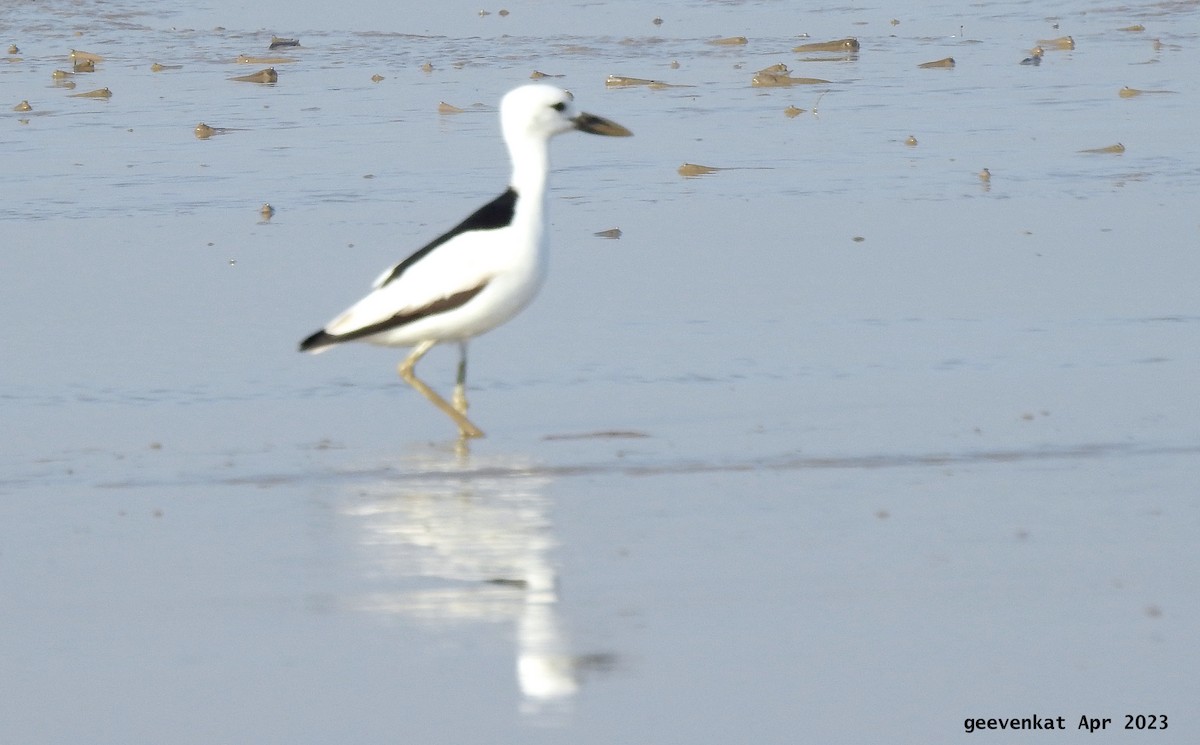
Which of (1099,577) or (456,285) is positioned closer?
(1099,577)

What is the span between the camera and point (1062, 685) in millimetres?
4297

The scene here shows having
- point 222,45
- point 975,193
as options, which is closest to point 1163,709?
point 975,193

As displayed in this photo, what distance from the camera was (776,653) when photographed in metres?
4.53

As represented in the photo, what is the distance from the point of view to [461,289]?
6.96 metres

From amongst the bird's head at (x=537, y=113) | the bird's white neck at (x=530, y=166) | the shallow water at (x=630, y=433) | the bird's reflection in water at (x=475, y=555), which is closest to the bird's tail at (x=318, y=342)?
the shallow water at (x=630, y=433)

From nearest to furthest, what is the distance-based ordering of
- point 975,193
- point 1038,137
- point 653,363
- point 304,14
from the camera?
point 653,363 → point 975,193 → point 1038,137 → point 304,14

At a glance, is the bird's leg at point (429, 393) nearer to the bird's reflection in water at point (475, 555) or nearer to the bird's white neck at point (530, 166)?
the bird's reflection in water at point (475, 555)

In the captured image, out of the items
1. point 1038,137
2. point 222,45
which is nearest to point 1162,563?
point 1038,137

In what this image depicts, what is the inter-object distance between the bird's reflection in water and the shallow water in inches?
0.7

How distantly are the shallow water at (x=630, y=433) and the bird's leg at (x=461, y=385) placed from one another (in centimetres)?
13

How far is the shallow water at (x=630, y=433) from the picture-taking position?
4.41 meters

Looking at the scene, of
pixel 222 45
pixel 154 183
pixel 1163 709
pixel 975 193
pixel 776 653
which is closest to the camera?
pixel 1163 709

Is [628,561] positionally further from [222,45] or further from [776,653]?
[222,45]

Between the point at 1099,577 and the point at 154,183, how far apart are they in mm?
7592
